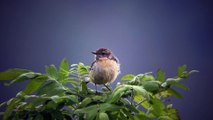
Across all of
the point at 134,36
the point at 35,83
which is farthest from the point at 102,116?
the point at 134,36

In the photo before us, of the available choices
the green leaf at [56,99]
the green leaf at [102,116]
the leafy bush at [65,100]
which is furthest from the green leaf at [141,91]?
the green leaf at [56,99]

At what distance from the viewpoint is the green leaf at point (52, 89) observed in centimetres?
85

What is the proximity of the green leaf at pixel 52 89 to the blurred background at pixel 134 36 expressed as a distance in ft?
3.97

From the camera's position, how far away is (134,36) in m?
2.17

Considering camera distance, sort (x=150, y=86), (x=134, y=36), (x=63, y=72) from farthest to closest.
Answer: (x=134, y=36), (x=63, y=72), (x=150, y=86)

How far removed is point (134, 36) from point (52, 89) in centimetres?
139

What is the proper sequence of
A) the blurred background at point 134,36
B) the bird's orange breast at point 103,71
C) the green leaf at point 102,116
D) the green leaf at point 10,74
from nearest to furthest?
the green leaf at point 102,116, the green leaf at point 10,74, the bird's orange breast at point 103,71, the blurred background at point 134,36

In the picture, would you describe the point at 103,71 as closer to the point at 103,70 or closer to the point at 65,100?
the point at 103,70

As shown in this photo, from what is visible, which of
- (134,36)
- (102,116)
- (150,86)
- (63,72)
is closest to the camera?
(102,116)

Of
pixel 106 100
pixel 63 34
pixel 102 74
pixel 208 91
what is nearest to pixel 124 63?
pixel 63 34

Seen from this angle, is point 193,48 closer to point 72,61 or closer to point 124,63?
point 124,63

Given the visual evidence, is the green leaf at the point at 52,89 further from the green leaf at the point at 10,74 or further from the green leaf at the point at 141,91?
the green leaf at the point at 141,91

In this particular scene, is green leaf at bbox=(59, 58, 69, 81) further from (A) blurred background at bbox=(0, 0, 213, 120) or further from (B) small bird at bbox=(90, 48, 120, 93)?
Answer: (A) blurred background at bbox=(0, 0, 213, 120)

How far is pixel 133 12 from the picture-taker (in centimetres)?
215
